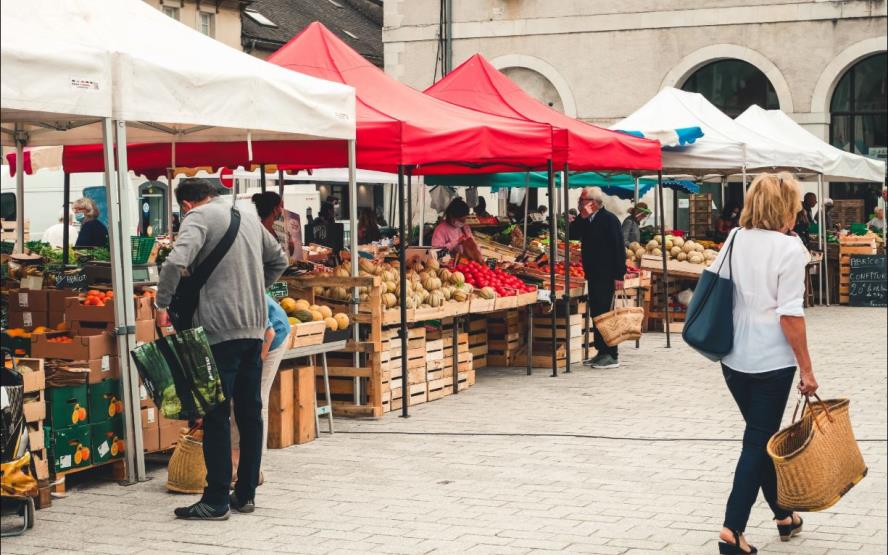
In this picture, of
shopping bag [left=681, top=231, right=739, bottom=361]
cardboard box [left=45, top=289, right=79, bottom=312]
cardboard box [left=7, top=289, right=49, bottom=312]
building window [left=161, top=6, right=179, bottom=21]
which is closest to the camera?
shopping bag [left=681, top=231, right=739, bottom=361]

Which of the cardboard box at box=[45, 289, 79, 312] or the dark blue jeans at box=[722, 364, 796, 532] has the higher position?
the cardboard box at box=[45, 289, 79, 312]

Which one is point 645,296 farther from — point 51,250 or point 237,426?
point 237,426

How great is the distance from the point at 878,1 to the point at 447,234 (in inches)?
656

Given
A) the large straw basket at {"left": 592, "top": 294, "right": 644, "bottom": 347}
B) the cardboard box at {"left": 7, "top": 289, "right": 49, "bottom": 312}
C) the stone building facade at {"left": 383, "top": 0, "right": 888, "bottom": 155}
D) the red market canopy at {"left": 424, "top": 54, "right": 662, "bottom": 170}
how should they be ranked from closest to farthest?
the cardboard box at {"left": 7, "top": 289, "right": 49, "bottom": 312}
the red market canopy at {"left": 424, "top": 54, "right": 662, "bottom": 170}
the large straw basket at {"left": 592, "top": 294, "right": 644, "bottom": 347}
the stone building facade at {"left": 383, "top": 0, "right": 888, "bottom": 155}

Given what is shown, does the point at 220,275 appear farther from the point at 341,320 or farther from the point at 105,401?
the point at 341,320

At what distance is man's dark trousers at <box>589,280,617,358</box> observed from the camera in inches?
549

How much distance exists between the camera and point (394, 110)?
11.3 metres

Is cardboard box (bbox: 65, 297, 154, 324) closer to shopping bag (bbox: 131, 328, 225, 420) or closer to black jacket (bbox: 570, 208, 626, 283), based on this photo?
shopping bag (bbox: 131, 328, 225, 420)

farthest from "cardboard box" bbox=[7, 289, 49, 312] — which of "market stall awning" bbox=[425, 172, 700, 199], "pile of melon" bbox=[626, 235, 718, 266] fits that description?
"pile of melon" bbox=[626, 235, 718, 266]

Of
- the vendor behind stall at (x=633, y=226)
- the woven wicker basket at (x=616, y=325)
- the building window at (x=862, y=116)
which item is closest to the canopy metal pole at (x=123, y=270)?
the woven wicker basket at (x=616, y=325)

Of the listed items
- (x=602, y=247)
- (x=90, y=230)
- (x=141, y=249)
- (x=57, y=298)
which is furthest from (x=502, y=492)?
(x=90, y=230)

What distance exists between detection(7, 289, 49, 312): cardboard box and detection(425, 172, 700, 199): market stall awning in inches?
372

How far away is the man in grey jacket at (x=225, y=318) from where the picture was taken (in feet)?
23.1

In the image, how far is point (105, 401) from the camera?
8.05m
